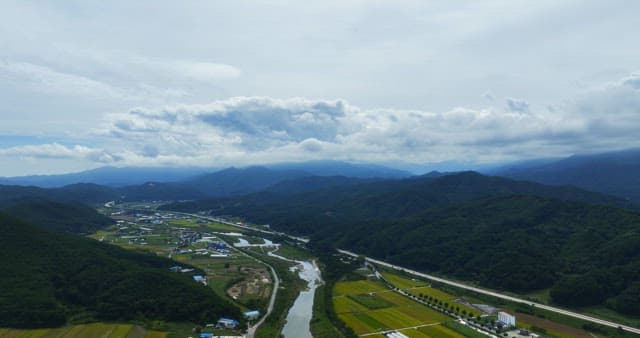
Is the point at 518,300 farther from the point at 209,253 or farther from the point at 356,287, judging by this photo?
the point at 209,253

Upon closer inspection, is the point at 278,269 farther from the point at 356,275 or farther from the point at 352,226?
the point at 352,226

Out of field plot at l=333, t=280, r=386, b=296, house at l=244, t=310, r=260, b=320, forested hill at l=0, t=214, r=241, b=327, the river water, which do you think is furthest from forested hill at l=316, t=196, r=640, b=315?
forested hill at l=0, t=214, r=241, b=327

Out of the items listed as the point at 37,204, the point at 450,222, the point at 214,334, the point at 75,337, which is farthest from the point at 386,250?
the point at 37,204

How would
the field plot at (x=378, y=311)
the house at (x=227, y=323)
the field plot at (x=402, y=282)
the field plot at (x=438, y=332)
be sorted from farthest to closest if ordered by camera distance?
the field plot at (x=402, y=282), the field plot at (x=378, y=311), the house at (x=227, y=323), the field plot at (x=438, y=332)

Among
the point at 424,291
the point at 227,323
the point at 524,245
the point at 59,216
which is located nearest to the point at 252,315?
the point at 227,323

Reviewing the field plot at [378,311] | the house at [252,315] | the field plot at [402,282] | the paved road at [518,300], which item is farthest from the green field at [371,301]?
the paved road at [518,300]

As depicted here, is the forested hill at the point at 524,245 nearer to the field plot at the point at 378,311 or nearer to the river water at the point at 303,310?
the field plot at the point at 378,311

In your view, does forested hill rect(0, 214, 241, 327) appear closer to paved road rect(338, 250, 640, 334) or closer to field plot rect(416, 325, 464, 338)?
field plot rect(416, 325, 464, 338)
